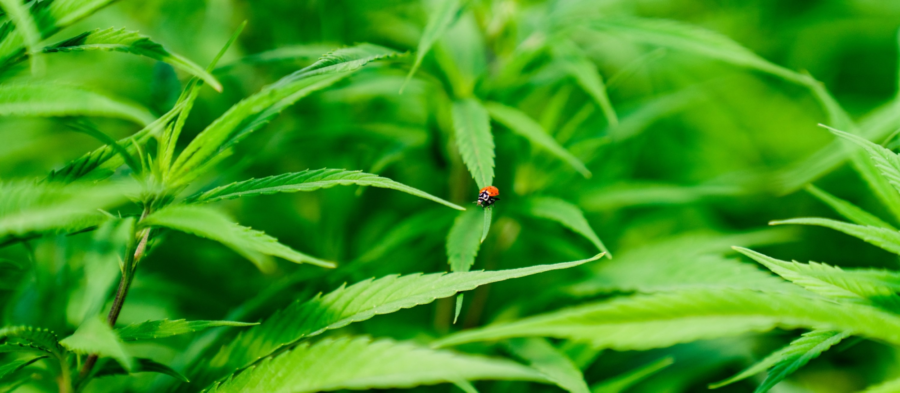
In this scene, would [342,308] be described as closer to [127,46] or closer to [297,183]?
[297,183]

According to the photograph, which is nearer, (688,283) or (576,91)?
(688,283)

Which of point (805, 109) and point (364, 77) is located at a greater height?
point (805, 109)

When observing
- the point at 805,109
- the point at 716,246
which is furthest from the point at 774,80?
the point at 716,246

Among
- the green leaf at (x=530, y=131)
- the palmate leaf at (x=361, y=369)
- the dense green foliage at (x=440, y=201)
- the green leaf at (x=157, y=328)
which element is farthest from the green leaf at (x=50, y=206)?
the green leaf at (x=530, y=131)

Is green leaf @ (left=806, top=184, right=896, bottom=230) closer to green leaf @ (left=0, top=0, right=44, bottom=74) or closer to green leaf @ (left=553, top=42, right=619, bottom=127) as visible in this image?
green leaf @ (left=553, top=42, right=619, bottom=127)

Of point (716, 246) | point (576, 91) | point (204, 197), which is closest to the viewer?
point (204, 197)

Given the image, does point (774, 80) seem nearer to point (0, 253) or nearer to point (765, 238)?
point (765, 238)

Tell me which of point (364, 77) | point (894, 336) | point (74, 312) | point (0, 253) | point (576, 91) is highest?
point (576, 91)

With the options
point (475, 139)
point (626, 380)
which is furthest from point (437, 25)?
point (626, 380)
